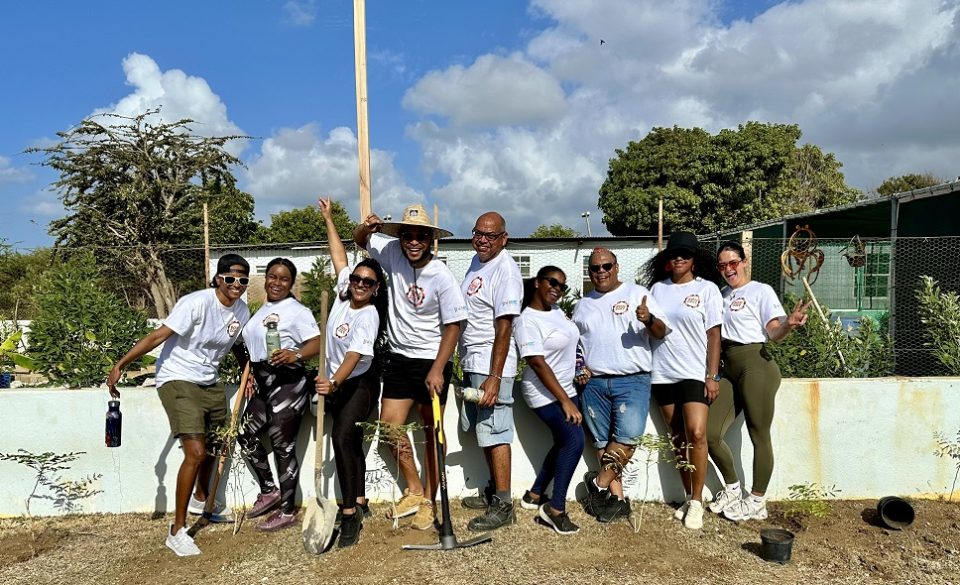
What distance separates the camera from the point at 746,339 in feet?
13.2

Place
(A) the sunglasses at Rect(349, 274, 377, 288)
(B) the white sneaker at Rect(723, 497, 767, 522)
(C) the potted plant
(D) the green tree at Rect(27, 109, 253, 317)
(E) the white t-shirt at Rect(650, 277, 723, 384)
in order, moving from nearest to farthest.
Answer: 1. (A) the sunglasses at Rect(349, 274, 377, 288)
2. (E) the white t-shirt at Rect(650, 277, 723, 384)
3. (B) the white sneaker at Rect(723, 497, 767, 522)
4. (C) the potted plant
5. (D) the green tree at Rect(27, 109, 253, 317)

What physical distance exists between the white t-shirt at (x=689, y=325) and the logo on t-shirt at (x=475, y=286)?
110 centimetres

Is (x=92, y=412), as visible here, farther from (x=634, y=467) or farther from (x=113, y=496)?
(x=634, y=467)

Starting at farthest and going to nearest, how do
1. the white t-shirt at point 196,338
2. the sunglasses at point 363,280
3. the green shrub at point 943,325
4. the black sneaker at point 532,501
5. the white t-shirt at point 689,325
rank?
the green shrub at point 943,325 → the black sneaker at point 532,501 → the white t-shirt at point 689,325 → the sunglasses at point 363,280 → the white t-shirt at point 196,338

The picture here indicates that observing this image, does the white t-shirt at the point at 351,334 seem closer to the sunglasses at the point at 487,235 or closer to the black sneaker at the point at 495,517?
the sunglasses at the point at 487,235

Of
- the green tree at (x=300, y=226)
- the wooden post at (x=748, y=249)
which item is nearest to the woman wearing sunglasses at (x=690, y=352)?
the wooden post at (x=748, y=249)

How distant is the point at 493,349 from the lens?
12.4 feet

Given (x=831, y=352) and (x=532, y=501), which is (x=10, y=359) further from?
(x=831, y=352)

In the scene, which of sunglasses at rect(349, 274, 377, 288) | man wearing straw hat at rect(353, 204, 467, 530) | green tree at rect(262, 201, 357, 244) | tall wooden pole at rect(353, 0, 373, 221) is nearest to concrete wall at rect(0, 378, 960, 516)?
man wearing straw hat at rect(353, 204, 467, 530)

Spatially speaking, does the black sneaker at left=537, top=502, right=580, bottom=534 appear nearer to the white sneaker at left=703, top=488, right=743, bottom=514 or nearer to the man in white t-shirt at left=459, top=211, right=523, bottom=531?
the man in white t-shirt at left=459, top=211, right=523, bottom=531

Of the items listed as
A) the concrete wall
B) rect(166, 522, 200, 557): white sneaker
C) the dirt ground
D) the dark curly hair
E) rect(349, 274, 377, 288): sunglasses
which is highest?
the dark curly hair

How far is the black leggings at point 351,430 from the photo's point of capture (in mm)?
3805

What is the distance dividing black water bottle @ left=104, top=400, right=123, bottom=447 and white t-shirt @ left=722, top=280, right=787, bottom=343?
3696mm

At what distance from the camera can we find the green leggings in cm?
400
